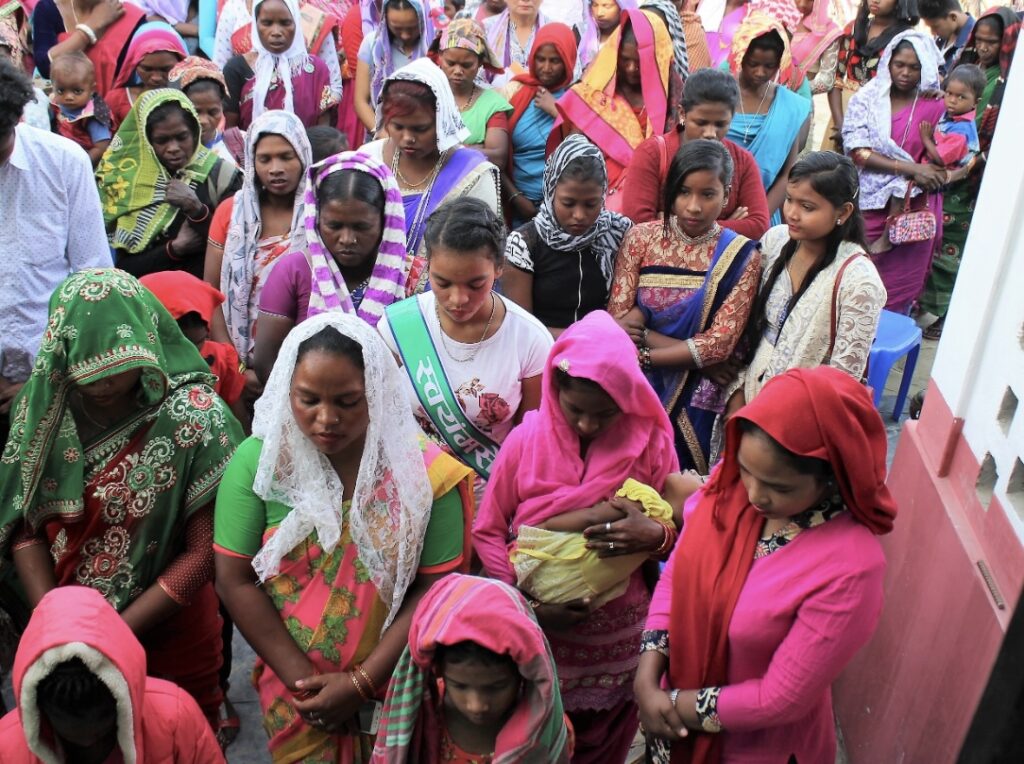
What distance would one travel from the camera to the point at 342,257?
3408 millimetres

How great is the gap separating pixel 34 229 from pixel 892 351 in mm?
4076

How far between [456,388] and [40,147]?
1.77 m

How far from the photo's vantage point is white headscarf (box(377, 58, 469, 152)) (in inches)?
157

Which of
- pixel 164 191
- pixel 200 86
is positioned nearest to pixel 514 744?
pixel 164 191

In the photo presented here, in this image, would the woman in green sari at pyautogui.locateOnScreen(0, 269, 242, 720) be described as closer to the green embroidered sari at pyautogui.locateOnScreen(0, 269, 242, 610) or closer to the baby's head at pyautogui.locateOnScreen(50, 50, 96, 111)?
the green embroidered sari at pyautogui.locateOnScreen(0, 269, 242, 610)

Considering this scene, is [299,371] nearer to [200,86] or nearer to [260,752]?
[260,752]

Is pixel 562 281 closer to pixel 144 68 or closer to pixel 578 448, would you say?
pixel 578 448

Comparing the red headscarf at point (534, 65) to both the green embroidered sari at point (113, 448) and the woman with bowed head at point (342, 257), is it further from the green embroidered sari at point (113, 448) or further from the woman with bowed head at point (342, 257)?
the green embroidered sari at point (113, 448)

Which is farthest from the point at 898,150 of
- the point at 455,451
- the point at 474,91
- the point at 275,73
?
the point at 455,451

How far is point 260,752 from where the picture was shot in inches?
132

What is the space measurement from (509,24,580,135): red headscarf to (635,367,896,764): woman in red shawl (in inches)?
156

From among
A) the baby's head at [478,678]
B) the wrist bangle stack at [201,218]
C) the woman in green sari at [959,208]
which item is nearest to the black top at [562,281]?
the wrist bangle stack at [201,218]

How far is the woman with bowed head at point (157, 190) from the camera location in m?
4.30

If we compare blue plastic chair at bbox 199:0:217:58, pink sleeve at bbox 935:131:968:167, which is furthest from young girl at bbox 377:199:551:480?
blue plastic chair at bbox 199:0:217:58
